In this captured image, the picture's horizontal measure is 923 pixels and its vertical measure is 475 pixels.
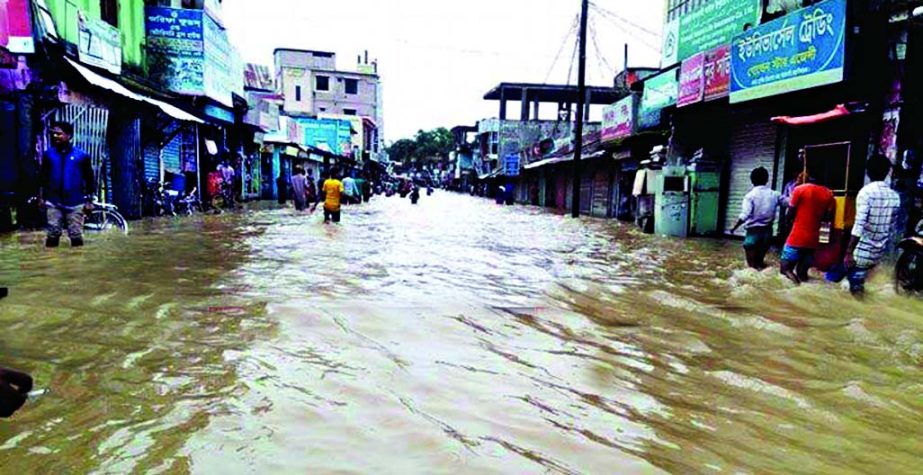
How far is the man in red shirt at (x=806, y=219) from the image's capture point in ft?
23.3

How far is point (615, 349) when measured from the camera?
475 centimetres

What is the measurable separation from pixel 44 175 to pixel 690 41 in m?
13.6

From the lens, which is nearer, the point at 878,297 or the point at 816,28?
the point at 878,297

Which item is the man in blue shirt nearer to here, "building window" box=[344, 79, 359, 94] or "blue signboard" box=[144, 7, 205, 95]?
"blue signboard" box=[144, 7, 205, 95]

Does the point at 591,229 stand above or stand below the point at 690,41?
below

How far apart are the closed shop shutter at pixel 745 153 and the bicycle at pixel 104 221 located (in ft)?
39.9

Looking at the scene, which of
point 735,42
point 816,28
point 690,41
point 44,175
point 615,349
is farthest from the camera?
point 690,41

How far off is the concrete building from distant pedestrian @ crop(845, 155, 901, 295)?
5962 cm

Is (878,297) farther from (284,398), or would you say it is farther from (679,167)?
(679,167)

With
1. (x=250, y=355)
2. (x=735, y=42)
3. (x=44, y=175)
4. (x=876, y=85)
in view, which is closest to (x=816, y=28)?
(x=876, y=85)

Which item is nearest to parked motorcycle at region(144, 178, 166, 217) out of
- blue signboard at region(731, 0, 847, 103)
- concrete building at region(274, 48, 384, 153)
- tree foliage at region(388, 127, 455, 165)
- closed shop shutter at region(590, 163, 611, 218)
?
blue signboard at region(731, 0, 847, 103)

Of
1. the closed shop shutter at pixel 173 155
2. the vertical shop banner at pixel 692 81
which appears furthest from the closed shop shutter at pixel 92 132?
the vertical shop banner at pixel 692 81

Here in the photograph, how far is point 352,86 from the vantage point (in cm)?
6700

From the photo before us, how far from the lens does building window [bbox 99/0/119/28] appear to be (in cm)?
1525
